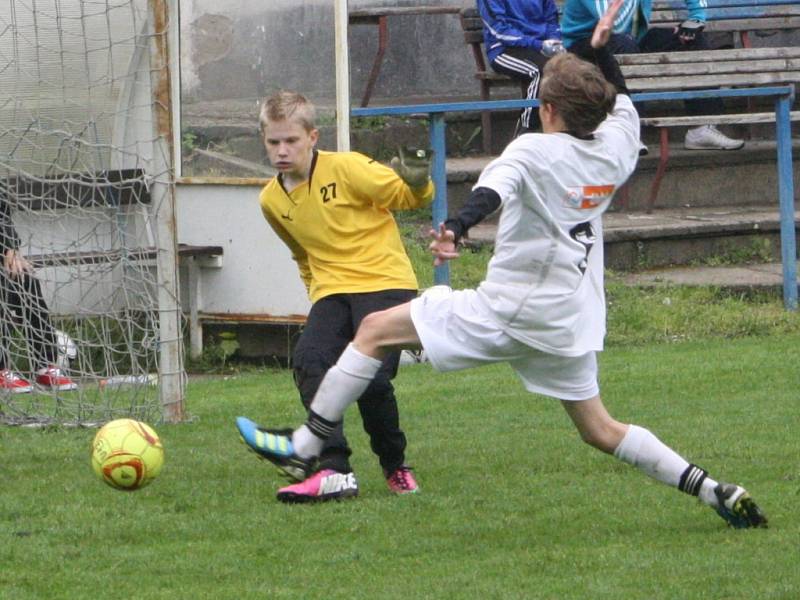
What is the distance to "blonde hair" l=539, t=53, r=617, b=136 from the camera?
5.50 metres

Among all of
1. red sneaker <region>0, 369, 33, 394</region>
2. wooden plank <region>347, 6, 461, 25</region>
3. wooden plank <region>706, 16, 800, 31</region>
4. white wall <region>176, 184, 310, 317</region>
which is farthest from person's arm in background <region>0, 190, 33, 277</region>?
wooden plank <region>706, 16, 800, 31</region>

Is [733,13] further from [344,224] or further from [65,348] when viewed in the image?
[344,224]

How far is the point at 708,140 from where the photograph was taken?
47.1 feet

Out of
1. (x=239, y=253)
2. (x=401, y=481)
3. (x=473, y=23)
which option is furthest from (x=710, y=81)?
(x=401, y=481)

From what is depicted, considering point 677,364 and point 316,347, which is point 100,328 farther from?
point 677,364

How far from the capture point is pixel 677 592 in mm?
4820

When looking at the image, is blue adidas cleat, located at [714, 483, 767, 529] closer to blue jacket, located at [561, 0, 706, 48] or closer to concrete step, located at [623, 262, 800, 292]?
concrete step, located at [623, 262, 800, 292]

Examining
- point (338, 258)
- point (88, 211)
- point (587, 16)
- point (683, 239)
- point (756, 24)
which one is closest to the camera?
point (338, 258)

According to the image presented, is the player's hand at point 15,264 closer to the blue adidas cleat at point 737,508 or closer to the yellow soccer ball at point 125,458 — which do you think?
the yellow soccer ball at point 125,458

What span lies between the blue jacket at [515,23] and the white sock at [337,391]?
711 centimetres

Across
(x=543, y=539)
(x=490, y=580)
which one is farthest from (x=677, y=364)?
(x=490, y=580)

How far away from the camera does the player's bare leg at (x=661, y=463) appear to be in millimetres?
5582

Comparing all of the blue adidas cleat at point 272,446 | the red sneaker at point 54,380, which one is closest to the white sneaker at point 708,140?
the red sneaker at point 54,380

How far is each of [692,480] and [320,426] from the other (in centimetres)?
139
